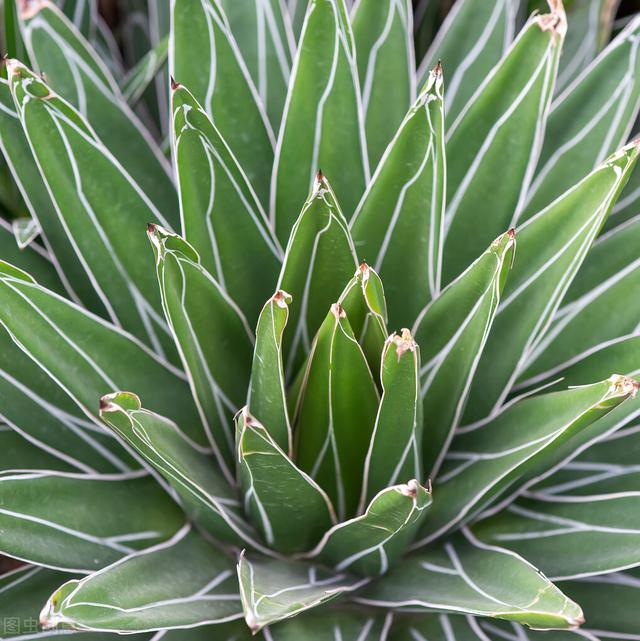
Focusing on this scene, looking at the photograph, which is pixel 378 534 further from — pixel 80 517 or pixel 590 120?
pixel 590 120

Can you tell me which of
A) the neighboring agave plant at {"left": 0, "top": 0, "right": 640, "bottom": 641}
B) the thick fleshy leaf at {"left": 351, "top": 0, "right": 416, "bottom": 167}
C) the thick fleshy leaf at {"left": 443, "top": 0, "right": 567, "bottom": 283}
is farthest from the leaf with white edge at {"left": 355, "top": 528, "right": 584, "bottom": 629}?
the thick fleshy leaf at {"left": 351, "top": 0, "right": 416, "bottom": 167}

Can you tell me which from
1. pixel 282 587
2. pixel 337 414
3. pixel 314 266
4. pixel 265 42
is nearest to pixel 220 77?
pixel 265 42

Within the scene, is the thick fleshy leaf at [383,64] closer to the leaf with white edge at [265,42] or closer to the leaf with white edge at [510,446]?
the leaf with white edge at [265,42]

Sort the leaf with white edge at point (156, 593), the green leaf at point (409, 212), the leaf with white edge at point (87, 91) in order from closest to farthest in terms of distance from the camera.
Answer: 1. the leaf with white edge at point (156, 593)
2. the green leaf at point (409, 212)
3. the leaf with white edge at point (87, 91)

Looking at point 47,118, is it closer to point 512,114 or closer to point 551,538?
point 512,114

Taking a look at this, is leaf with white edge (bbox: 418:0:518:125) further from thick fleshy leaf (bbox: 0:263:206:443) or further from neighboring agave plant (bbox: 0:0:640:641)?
thick fleshy leaf (bbox: 0:263:206:443)

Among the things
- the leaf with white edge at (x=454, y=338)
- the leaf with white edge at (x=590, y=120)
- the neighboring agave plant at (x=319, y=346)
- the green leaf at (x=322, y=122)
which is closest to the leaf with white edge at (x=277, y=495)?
the neighboring agave plant at (x=319, y=346)

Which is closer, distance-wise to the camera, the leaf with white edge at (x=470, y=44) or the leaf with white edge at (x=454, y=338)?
the leaf with white edge at (x=454, y=338)

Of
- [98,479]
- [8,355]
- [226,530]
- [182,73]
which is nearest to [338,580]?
[226,530]
